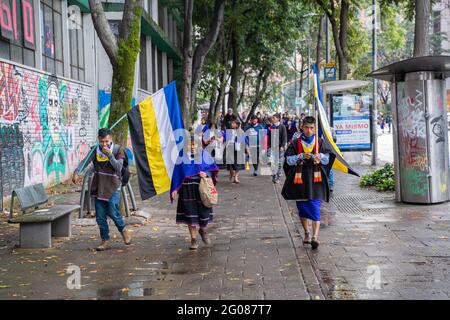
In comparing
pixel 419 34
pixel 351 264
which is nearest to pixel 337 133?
pixel 419 34

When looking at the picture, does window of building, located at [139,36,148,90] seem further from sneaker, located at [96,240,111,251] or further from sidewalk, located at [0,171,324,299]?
sneaker, located at [96,240,111,251]

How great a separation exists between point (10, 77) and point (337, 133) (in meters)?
10.4

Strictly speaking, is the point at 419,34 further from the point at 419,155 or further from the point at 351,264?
the point at 351,264

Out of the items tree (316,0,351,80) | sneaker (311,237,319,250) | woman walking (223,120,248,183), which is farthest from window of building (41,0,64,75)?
sneaker (311,237,319,250)

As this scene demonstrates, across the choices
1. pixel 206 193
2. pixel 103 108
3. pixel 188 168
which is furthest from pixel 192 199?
pixel 103 108

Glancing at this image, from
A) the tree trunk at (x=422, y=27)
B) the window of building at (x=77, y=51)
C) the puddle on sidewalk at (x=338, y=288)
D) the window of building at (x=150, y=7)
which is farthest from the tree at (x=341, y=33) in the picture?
the puddle on sidewalk at (x=338, y=288)

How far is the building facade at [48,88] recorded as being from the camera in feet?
42.1

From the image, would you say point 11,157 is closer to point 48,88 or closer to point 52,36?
point 48,88

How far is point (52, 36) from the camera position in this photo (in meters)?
16.7

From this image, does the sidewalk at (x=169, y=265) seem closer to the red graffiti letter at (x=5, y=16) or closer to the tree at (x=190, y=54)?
the red graffiti letter at (x=5, y=16)

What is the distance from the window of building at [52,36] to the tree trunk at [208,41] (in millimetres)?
5163

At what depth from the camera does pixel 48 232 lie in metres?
8.32

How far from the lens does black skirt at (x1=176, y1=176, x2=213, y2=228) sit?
320 inches

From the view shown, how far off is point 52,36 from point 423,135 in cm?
1028
